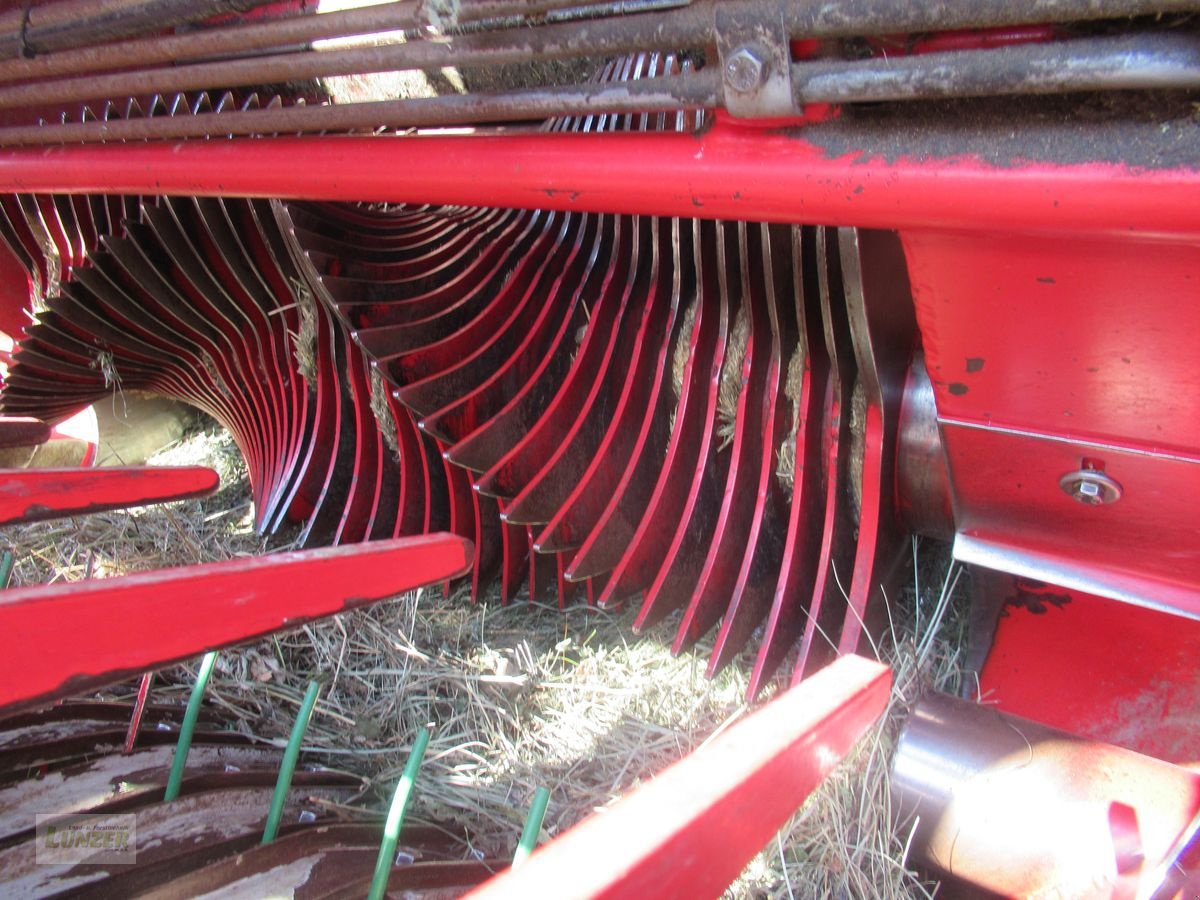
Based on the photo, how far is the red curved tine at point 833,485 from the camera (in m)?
1.46

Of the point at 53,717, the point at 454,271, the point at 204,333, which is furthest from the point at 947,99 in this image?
the point at 204,333

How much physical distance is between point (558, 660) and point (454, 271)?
96cm

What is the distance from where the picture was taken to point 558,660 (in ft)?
6.13

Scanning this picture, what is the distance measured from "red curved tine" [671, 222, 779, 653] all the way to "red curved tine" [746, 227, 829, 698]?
2.7 inches

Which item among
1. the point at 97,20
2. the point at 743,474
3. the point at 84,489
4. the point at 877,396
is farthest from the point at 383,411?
the point at 877,396

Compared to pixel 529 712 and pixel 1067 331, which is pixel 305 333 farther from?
pixel 1067 331

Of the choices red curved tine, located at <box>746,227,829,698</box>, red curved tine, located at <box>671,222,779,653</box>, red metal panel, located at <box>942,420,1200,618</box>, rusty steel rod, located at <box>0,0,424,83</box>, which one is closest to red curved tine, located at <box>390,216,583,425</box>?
red curved tine, located at <box>671,222,779,653</box>

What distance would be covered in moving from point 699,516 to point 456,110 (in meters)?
0.89

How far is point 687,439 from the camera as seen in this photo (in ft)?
5.62

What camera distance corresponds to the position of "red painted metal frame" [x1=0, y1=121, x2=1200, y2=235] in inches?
29.8

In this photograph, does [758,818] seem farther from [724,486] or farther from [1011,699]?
[724,486]

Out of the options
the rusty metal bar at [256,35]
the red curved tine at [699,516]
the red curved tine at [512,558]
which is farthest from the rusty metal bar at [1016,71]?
the red curved tine at [512,558]

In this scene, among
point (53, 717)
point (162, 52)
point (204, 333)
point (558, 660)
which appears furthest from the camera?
point (204, 333)

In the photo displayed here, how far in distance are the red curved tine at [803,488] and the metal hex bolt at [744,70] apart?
0.66 meters
